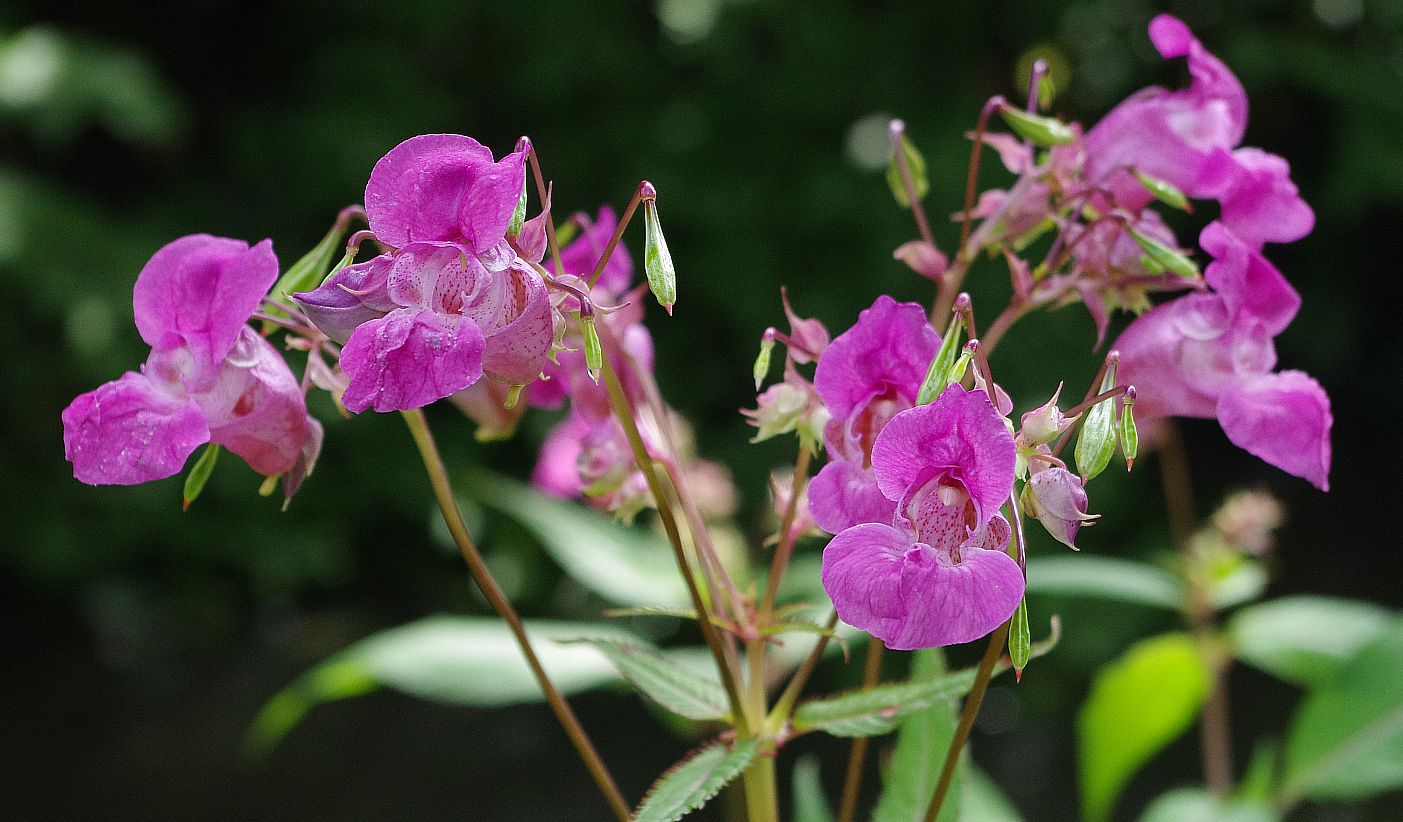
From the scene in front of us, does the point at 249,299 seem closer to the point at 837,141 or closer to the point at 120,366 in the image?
the point at 120,366

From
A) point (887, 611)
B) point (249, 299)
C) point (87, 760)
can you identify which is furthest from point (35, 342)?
point (887, 611)

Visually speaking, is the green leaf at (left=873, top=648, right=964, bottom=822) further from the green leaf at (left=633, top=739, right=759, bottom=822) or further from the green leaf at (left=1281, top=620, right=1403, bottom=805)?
the green leaf at (left=1281, top=620, right=1403, bottom=805)

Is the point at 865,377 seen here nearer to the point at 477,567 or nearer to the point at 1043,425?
the point at 1043,425

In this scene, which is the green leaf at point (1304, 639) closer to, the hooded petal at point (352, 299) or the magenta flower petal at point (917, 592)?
the magenta flower petal at point (917, 592)

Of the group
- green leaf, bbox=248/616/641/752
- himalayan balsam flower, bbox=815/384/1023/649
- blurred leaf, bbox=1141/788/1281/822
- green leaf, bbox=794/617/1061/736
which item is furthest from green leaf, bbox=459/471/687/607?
himalayan balsam flower, bbox=815/384/1023/649

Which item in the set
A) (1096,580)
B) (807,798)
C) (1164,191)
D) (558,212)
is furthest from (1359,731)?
(558,212)

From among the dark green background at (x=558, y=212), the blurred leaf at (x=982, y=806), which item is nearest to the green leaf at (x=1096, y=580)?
the blurred leaf at (x=982, y=806)

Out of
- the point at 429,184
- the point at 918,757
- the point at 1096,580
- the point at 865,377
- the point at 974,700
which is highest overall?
the point at 429,184
